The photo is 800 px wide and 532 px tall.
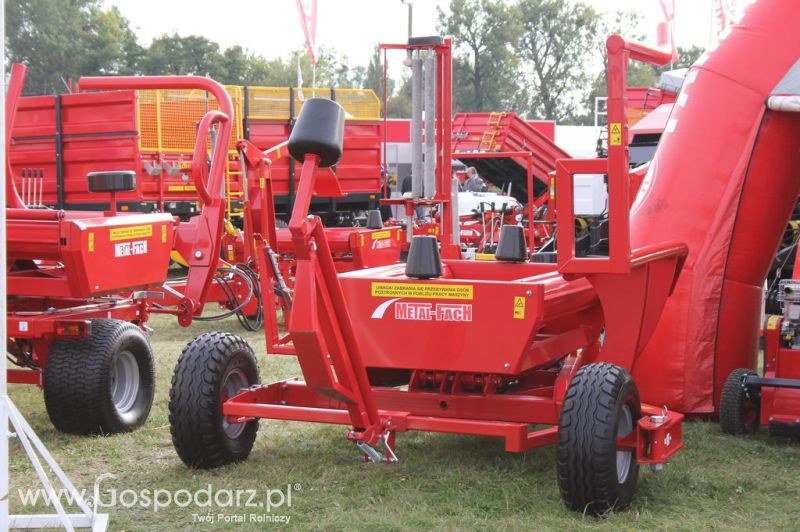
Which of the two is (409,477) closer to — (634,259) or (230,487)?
(230,487)

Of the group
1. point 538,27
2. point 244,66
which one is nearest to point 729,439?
point 244,66

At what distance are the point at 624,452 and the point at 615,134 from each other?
1.35m

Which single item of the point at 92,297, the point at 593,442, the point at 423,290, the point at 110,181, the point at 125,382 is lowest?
the point at 125,382

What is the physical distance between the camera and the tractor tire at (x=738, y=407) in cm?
570

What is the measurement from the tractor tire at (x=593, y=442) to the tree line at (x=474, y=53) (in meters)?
52.3

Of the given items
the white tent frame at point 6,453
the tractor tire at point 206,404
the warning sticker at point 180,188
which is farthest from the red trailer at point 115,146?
the white tent frame at point 6,453

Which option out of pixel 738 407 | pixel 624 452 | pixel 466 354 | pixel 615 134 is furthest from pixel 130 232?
pixel 738 407

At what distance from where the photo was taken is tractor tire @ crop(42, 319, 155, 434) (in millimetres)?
5703

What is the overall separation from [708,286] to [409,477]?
2.39 meters

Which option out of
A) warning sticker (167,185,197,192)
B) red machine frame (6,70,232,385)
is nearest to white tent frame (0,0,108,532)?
red machine frame (6,70,232,385)

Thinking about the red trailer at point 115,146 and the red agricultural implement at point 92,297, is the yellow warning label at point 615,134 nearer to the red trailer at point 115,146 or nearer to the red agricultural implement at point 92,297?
the red agricultural implement at point 92,297

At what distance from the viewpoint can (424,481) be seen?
480 cm

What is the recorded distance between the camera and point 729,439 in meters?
5.71

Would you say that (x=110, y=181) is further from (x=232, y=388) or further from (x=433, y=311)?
(x=433, y=311)
